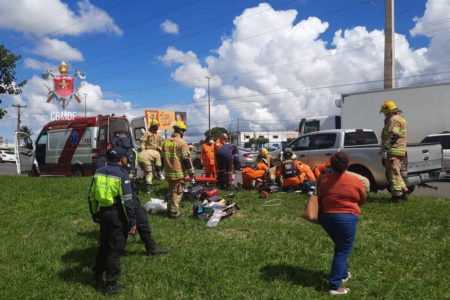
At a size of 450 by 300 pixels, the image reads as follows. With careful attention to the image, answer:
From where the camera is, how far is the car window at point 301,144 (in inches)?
525

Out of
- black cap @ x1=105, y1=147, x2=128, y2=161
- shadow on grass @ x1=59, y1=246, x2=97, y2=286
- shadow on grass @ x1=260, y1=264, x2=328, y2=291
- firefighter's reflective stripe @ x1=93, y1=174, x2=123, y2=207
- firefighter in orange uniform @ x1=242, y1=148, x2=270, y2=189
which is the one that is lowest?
shadow on grass @ x1=59, y1=246, x2=97, y2=286

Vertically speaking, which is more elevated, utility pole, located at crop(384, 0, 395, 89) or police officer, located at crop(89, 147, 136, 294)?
utility pole, located at crop(384, 0, 395, 89)

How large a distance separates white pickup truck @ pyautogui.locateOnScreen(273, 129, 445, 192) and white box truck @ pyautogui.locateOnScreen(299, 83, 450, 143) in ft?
16.1

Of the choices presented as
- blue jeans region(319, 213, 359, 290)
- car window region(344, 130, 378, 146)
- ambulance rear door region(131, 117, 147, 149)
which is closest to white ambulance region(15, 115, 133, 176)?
ambulance rear door region(131, 117, 147, 149)

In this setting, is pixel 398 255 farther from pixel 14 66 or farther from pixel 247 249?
pixel 14 66

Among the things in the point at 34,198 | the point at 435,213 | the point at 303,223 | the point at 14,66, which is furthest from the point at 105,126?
the point at 435,213

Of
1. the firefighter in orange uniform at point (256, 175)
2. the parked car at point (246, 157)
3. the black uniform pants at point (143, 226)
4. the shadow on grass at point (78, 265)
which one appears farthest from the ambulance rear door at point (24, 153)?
the black uniform pants at point (143, 226)

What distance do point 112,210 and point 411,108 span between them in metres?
15.3

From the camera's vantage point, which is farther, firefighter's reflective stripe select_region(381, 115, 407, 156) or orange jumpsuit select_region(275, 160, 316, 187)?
orange jumpsuit select_region(275, 160, 316, 187)

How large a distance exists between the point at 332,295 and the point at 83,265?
313 centimetres

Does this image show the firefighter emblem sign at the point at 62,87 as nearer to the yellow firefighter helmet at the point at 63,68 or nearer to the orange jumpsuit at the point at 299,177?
the yellow firefighter helmet at the point at 63,68

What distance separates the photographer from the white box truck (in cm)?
1706

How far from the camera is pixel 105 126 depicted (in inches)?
643

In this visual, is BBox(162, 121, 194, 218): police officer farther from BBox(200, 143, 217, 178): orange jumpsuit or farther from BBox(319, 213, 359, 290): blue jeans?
BBox(200, 143, 217, 178): orange jumpsuit
